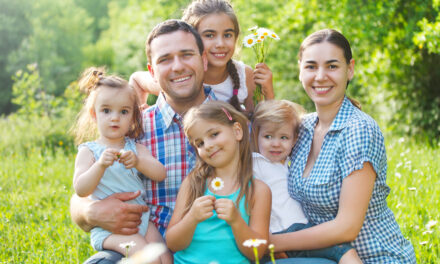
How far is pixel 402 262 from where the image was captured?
287 cm

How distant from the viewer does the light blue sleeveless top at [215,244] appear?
9.29 feet

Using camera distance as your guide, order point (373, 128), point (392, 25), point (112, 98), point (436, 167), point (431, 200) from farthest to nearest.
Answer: point (392, 25)
point (436, 167)
point (431, 200)
point (112, 98)
point (373, 128)

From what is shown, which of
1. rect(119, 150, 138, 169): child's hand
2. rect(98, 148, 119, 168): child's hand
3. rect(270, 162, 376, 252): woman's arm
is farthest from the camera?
rect(119, 150, 138, 169): child's hand

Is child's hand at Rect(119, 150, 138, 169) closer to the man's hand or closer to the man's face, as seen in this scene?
the man's hand

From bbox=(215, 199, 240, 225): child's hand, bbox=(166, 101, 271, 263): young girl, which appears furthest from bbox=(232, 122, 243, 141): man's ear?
bbox=(215, 199, 240, 225): child's hand

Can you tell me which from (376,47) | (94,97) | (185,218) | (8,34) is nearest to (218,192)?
(185,218)

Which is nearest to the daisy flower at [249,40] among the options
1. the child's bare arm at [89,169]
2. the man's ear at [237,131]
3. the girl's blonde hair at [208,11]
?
the girl's blonde hair at [208,11]

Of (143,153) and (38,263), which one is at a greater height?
(143,153)

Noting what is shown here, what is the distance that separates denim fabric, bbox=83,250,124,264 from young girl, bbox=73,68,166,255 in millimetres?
49

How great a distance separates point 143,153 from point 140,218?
0.46 m

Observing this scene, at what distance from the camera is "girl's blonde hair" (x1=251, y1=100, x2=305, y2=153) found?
334 cm

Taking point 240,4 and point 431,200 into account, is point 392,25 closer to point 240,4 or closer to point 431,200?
point 431,200

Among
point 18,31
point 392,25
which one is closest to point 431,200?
point 392,25

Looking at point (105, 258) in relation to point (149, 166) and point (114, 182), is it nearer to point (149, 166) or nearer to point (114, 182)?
point (114, 182)
